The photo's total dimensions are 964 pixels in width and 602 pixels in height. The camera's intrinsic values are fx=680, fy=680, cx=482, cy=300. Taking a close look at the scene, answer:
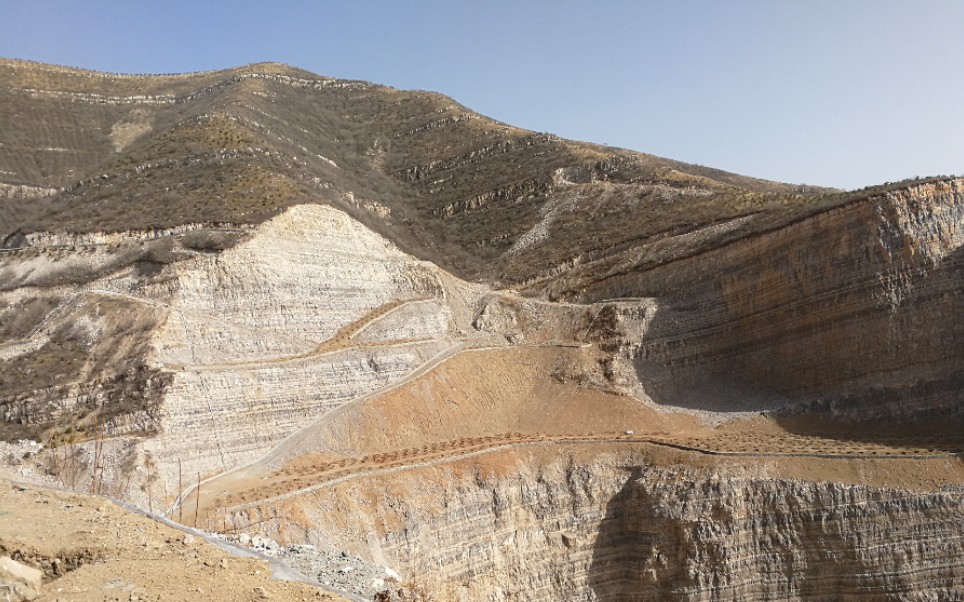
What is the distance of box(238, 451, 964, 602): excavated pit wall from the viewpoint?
74.0ft

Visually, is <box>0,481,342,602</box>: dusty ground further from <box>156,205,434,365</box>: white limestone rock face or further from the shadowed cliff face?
the shadowed cliff face

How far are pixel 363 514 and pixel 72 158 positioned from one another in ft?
168

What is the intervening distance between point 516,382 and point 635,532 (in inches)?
428

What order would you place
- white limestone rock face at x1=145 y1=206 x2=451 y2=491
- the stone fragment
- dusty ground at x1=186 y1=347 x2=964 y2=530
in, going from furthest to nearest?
white limestone rock face at x1=145 y1=206 x2=451 y2=491
dusty ground at x1=186 y1=347 x2=964 y2=530
the stone fragment

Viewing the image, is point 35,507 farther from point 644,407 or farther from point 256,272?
point 644,407

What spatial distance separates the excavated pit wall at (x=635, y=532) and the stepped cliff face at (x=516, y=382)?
0.09 m

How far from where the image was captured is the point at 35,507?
11.5 m

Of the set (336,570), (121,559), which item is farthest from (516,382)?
(121,559)

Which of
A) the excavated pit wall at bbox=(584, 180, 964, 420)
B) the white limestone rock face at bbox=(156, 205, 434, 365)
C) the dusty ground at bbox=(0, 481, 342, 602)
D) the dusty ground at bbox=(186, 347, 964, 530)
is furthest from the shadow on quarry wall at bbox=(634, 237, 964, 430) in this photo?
the dusty ground at bbox=(0, 481, 342, 602)

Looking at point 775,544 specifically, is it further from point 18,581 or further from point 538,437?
point 18,581

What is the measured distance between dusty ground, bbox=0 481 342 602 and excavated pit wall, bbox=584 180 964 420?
89.3 feet

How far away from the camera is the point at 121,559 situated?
9.57 m

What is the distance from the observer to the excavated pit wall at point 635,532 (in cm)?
2255

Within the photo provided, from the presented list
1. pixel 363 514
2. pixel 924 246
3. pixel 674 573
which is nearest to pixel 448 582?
pixel 363 514
